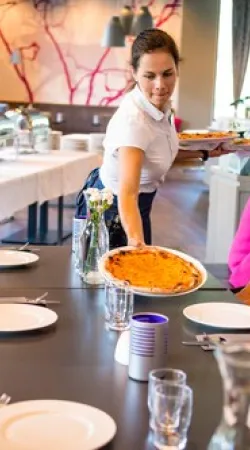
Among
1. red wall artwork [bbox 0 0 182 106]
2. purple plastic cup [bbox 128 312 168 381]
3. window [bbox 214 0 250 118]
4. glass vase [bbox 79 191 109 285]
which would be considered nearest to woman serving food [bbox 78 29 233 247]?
glass vase [bbox 79 191 109 285]

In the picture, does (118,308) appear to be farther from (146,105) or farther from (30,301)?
(146,105)

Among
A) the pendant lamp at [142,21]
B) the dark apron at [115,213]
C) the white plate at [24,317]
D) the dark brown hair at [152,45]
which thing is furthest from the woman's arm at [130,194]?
the pendant lamp at [142,21]

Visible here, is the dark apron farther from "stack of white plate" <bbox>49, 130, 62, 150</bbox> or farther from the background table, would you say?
"stack of white plate" <bbox>49, 130, 62, 150</bbox>

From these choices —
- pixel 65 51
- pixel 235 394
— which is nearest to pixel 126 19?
pixel 65 51

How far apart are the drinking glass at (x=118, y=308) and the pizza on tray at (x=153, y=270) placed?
0.07 metres

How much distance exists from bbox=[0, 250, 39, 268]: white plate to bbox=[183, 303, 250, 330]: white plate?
2.09 ft

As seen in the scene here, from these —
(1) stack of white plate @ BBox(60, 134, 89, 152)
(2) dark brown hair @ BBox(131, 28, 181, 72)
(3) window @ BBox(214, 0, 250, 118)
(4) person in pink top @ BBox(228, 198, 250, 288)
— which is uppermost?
(3) window @ BBox(214, 0, 250, 118)

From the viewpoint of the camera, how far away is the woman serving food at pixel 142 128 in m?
2.27

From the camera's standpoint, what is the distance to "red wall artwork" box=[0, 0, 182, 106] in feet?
35.2

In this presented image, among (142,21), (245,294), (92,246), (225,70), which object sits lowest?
(245,294)

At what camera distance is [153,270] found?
78.4 inches

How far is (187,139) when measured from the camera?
370cm

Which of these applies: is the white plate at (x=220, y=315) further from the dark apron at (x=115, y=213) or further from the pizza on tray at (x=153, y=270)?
the dark apron at (x=115, y=213)

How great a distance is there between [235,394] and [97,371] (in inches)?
20.8
